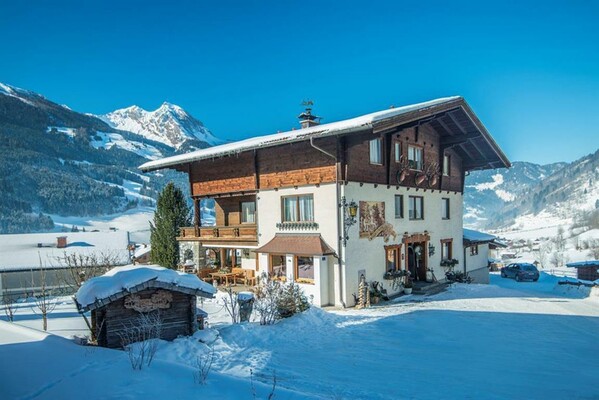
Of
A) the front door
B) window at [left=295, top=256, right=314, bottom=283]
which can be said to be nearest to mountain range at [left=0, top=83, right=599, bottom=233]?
window at [left=295, top=256, right=314, bottom=283]

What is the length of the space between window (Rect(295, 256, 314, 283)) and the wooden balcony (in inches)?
130

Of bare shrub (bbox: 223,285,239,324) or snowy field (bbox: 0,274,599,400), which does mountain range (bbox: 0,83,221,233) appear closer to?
bare shrub (bbox: 223,285,239,324)

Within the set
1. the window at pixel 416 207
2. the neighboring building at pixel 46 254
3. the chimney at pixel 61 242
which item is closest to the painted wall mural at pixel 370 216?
the window at pixel 416 207

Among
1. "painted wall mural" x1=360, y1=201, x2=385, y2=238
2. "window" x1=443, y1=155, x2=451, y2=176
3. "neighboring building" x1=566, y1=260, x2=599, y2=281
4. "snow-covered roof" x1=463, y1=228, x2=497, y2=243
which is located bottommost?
"neighboring building" x1=566, y1=260, x2=599, y2=281

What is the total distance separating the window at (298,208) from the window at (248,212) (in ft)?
14.9

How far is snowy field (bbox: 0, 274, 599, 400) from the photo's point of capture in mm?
6184

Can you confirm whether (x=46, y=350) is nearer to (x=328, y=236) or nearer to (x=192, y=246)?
(x=328, y=236)

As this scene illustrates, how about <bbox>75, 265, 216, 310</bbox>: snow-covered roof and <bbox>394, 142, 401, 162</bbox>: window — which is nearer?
<bbox>75, 265, 216, 310</bbox>: snow-covered roof

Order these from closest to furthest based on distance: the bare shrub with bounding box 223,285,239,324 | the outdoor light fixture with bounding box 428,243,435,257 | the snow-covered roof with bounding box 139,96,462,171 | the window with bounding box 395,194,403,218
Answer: the bare shrub with bounding box 223,285,239,324, the snow-covered roof with bounding box 139,96,462,171, the window with bounding box 395,194,403,218, the outdoor light fixture with bounding box 428,243,435,257

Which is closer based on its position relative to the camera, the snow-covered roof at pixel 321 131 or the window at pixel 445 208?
the snow-covered roof at pixel 321 131

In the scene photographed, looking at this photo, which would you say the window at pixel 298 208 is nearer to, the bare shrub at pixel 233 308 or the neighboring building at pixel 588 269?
the bare shrub at pixel 233 308

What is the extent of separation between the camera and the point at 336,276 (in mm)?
16156

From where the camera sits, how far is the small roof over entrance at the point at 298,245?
16078 mm

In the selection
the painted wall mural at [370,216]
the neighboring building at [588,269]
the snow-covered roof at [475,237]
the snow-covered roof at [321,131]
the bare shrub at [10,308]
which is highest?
the snow-covered roof at [321,131]
